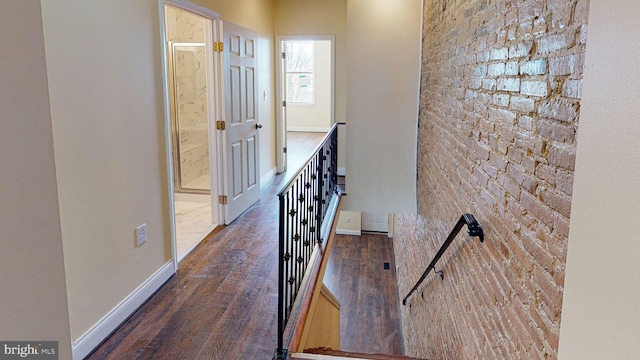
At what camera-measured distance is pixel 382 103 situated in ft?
15.6

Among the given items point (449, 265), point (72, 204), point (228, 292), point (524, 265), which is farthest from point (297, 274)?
point (524, 265)

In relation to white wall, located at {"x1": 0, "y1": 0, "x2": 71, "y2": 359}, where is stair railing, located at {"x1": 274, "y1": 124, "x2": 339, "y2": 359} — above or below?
below

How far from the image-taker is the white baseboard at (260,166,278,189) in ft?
20.1

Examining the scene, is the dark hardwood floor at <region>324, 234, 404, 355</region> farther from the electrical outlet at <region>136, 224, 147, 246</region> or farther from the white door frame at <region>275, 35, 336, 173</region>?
the electrical outlet at <region>136, 224, 147, 246</region>

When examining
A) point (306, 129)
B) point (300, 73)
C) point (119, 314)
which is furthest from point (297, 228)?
point (300, 73)

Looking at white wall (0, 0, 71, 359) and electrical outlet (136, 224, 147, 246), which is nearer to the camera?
white wall (0, 0, 71, 359)

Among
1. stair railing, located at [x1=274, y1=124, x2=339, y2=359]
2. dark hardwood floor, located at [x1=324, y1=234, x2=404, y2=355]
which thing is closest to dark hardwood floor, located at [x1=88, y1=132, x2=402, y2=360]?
dark hardwood floor, located at [x1=324, y1=234, x2=404, y2=355]

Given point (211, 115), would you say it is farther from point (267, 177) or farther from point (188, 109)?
point (267, 177)

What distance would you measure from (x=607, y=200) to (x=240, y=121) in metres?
4.32

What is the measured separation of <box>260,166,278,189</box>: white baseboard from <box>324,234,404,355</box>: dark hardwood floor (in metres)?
1.46

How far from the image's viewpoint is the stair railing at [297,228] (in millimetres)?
2479

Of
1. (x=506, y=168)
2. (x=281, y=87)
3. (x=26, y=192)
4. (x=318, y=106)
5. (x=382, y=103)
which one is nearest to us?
(x=26, y=192)

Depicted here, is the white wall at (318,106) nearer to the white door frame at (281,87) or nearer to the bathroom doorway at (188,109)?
the white door frame at (281,87)

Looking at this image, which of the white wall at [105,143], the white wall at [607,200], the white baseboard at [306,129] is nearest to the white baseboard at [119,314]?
the white wall at [105,143]
